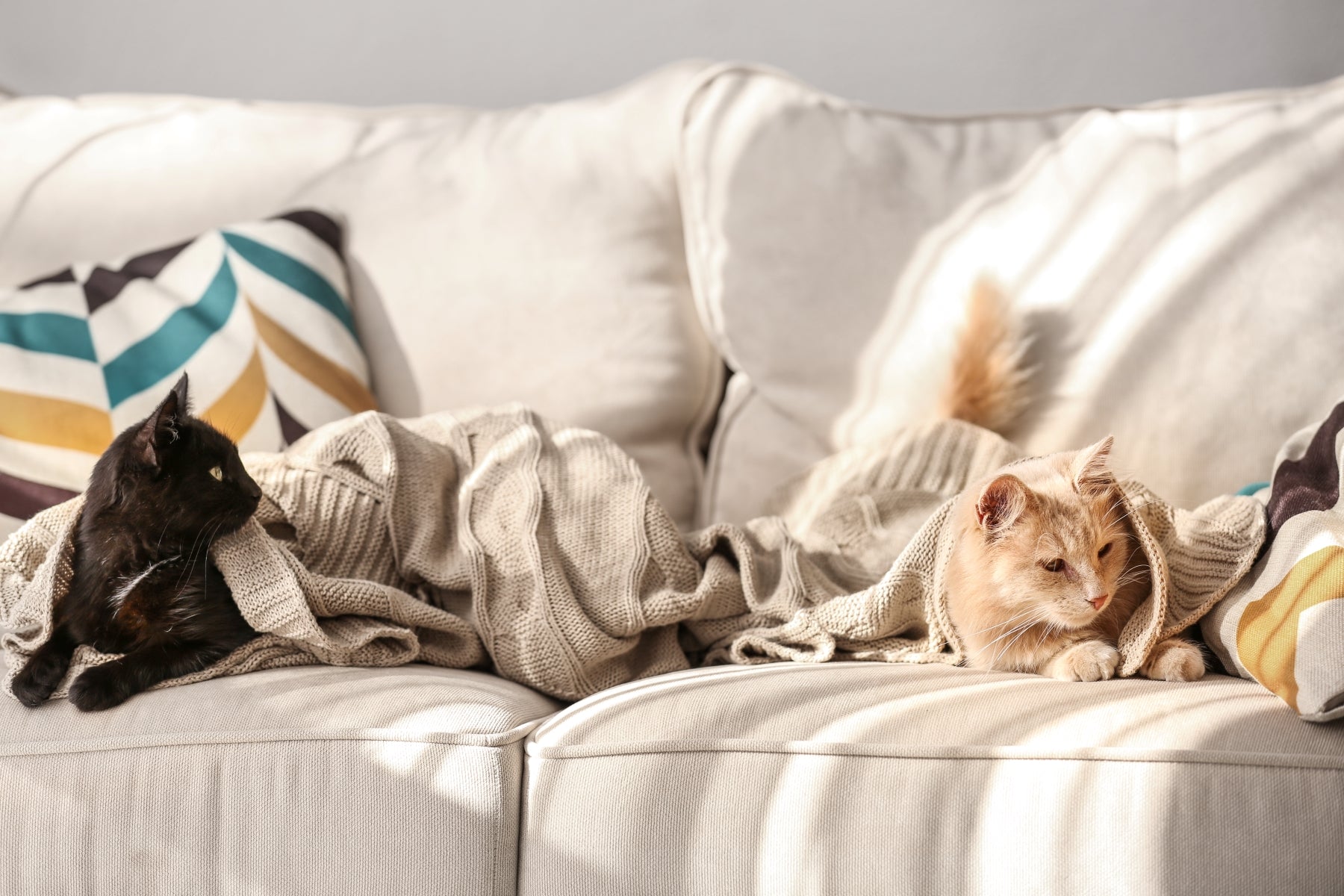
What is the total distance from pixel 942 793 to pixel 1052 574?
272mm

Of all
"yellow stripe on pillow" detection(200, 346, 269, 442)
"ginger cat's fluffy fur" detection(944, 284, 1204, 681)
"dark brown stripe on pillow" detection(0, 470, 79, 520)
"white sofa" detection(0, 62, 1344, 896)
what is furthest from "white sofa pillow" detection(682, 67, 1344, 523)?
"dark brown stripe on pillow" detection(0, 470, 79, 520)

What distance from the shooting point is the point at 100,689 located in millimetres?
979

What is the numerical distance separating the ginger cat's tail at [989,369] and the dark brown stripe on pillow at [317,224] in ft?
3.03

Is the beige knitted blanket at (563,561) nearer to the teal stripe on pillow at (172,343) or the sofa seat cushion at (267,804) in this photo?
the sofa seat cushion at (267,804)

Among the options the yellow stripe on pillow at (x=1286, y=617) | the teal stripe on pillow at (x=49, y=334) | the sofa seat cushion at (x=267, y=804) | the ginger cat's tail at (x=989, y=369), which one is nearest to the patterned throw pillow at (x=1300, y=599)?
the yellow stripe on pillow at (x=1286, y=617)

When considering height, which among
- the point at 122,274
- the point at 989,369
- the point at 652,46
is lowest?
the point at 122,274

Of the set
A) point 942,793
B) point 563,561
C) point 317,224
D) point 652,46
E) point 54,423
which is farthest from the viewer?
point 652,46

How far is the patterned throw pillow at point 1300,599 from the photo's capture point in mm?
822

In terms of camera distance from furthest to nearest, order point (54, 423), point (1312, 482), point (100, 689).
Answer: point (54, 423) < point (1312, 482) < point (100, 689)

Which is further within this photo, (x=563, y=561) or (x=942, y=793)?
(x=563, y=561)

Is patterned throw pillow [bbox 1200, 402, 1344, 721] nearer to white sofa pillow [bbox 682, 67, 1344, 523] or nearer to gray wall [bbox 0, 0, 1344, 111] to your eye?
white sofa pillow [bbox 682, 67, 1344, 523]

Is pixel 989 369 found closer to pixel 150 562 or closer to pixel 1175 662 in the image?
pixel 1175 662

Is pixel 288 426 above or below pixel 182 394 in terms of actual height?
below

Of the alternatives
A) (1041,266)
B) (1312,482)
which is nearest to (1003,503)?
(1312,482)
